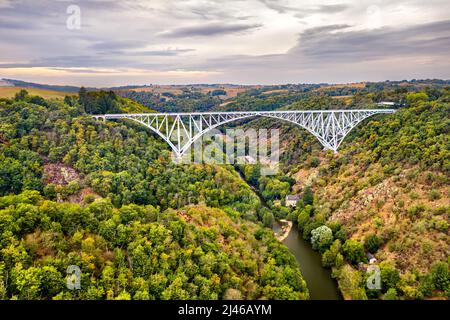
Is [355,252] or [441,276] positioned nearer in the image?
[441,276]

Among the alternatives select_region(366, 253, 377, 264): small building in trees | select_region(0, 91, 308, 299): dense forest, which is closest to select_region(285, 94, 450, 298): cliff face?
select_region(366, 253, 377, 264): small building in trees

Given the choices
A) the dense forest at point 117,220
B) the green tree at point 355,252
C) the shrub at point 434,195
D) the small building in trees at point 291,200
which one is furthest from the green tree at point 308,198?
the shrub at point 434,195

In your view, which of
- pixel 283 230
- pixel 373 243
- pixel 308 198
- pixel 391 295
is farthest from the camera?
pixel 308 198

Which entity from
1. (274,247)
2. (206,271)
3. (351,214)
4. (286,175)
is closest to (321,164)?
(286,175)

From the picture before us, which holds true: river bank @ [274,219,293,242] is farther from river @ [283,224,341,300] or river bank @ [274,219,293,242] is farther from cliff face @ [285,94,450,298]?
cliff face @ [285,94,450,298]

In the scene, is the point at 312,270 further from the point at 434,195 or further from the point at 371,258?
the point at 434,195

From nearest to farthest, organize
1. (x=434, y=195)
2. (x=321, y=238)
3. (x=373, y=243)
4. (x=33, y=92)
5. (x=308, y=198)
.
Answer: (x=373, y=243) → (x=434, y=195) → (x=321, y=238) → (x=308, y=198) → (x=33, y=92)

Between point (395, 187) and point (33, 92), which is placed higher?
point (33, 92)

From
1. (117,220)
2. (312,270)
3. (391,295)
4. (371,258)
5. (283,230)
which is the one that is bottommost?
(312,270)

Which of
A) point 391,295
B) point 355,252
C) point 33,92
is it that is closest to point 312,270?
point 355,252

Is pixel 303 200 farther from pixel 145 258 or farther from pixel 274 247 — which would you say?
pixel 145 258

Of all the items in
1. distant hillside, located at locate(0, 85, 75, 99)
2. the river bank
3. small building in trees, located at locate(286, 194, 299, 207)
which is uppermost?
distant hillside, located at locate(0, 85, 75, 99)

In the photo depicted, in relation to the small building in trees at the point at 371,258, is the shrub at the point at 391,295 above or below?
below

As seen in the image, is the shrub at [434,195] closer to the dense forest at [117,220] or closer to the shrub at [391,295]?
the shrub at [391,295]
